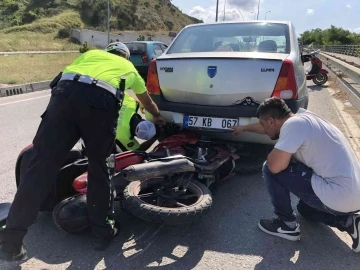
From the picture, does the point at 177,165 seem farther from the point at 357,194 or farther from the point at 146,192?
the point at 357,194

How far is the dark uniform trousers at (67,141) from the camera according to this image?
2301mm

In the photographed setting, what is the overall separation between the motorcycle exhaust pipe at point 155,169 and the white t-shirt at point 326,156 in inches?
28.8

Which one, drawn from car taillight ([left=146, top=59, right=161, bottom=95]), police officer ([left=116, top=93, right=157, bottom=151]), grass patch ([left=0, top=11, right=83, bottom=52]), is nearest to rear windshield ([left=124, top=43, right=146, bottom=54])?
car taillight ([left=146, top=59, right=161, bottom=95])

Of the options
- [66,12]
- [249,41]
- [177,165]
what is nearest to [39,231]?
[177,165]

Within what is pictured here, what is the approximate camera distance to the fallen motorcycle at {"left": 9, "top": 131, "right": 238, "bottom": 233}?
2.53m

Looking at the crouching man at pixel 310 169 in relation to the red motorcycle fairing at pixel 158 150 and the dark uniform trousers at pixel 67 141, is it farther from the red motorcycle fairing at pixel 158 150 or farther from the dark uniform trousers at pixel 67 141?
the dark uniform trousers at pixel 67 141

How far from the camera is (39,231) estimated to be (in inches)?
108

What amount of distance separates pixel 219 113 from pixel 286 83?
2.25 ft

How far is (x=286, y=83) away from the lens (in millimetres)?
3379

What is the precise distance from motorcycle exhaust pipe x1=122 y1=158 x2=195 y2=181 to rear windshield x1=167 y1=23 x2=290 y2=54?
175cm

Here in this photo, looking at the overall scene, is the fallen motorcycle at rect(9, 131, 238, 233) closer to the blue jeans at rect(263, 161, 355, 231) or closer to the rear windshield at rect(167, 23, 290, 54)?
the blue jeans at rect(263, 161, 355, 231)

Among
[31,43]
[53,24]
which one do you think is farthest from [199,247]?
[53,24]

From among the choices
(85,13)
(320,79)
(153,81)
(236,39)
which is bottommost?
(320,79)

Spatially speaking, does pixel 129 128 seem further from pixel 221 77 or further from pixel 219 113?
pixel 221 77
